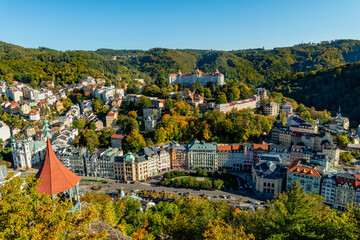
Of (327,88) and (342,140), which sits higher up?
(327,88)

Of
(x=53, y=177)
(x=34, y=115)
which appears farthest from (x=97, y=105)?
(x=53, y=177)

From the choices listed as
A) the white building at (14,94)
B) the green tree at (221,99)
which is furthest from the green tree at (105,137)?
the white building at (14,94)

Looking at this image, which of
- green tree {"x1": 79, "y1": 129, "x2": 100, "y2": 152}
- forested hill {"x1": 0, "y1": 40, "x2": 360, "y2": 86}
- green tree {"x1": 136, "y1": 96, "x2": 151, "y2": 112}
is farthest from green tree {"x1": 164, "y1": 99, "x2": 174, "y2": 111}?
forested hill {"x1": 0, "y1": 40, "x2": 360, "y2": 86}

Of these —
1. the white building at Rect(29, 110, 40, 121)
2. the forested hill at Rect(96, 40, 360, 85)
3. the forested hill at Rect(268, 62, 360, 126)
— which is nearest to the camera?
the white building at Rect(29, 110, 40, 121)

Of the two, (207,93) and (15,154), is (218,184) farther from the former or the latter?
(15,154)

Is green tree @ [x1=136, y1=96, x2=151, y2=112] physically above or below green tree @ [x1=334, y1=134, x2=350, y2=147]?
above

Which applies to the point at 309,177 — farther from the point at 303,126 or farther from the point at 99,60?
the point at 99,60

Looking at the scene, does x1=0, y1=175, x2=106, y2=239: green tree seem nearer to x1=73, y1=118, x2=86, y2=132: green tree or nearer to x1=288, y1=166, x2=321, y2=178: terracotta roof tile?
x1=288, y1=166, x2=321, y2=178: terracotta roof tile

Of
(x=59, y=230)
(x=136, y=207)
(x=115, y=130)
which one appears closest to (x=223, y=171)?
(x=136, y=207)
